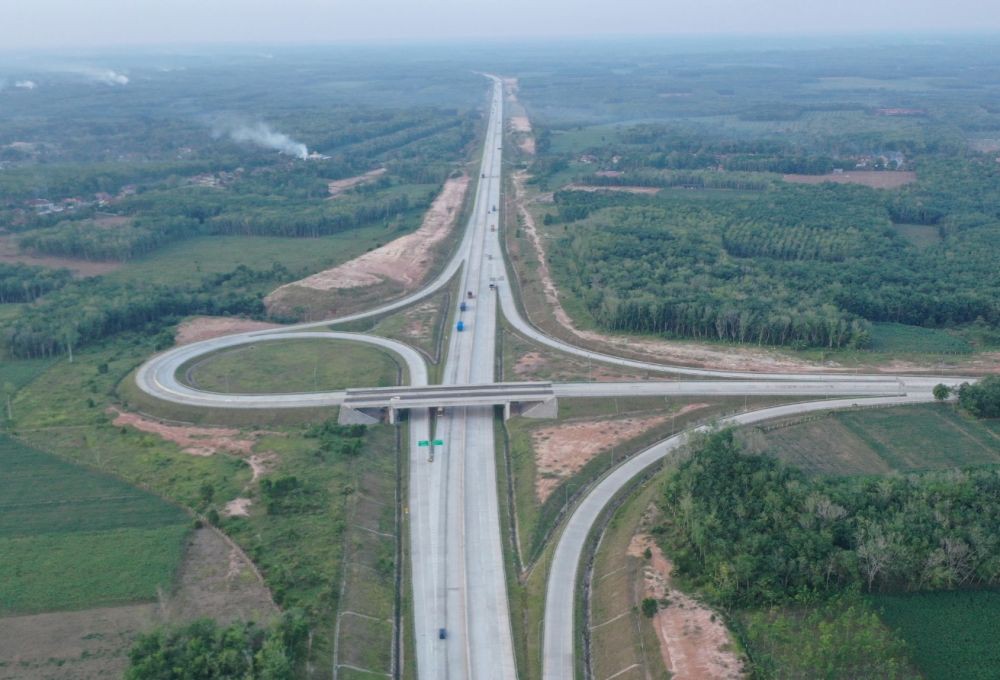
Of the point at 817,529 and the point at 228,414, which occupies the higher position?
the point at 817,529

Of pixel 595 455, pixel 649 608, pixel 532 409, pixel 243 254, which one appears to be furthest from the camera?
pixel 243 254

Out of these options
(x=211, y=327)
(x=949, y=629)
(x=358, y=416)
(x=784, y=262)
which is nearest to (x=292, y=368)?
(x=358, y=416)

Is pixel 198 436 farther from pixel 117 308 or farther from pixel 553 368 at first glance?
pixel 117 308

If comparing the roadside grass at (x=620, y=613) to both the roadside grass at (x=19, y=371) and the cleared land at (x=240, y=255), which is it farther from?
the cleared land at (x=240, y=255)

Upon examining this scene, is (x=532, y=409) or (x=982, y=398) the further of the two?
(x=532, y=409)

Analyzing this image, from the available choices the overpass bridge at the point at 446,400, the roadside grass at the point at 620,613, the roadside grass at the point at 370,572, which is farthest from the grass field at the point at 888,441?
the roadside grass at the point at 370,572

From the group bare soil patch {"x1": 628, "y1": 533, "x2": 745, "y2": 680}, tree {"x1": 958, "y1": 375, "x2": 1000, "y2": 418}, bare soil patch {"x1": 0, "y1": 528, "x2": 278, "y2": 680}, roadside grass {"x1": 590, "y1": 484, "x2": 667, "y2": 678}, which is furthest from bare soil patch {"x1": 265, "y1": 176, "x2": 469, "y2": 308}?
bare soil patch {"x1": 628, "y1": 533, "x2": 745, "y2": 680}

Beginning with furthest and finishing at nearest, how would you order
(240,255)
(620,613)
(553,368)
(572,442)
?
(240,255) → (553,368) → (572,442) → (620,613)
